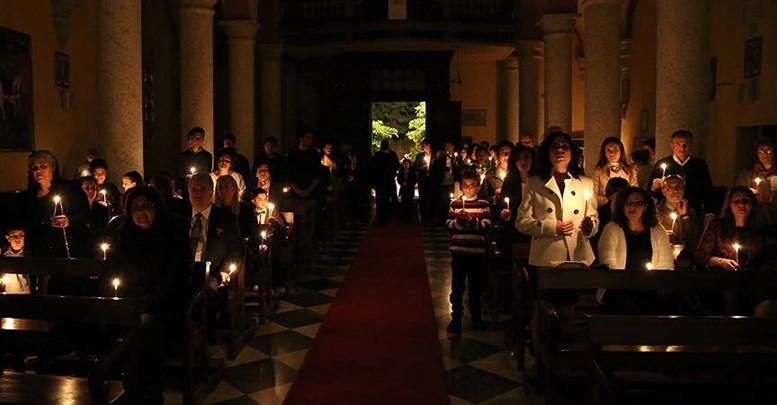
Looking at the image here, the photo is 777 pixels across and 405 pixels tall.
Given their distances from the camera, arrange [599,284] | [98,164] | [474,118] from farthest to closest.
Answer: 1. [474,118]
2. [98,164]
3. [599,284]

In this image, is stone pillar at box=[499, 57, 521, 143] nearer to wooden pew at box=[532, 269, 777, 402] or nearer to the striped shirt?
the striped shirt

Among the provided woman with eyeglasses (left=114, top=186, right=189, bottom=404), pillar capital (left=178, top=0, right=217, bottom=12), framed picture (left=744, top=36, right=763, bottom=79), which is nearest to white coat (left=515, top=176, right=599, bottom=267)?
woman with eyeglasses (left=114, top=186, right=189, bottom=404)

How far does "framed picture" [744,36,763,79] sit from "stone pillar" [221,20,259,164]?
29.1 ft

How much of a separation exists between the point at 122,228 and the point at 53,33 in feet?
26.4

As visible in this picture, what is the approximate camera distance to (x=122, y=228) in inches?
196

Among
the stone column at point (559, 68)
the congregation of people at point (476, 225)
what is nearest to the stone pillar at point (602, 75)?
the stone column at point (559, 68)

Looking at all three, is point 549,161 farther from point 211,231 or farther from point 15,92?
point 15,92

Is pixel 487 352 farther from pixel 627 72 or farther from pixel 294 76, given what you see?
pixel 294 76

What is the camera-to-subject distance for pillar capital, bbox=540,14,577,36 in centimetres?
1360

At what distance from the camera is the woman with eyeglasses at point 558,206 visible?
221 inches

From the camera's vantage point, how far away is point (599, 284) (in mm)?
4879

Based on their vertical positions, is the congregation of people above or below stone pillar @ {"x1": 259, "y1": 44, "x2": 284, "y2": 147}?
below

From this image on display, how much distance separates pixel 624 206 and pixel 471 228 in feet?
5.56

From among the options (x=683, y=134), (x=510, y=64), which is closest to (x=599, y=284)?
(x=683, y=134)
